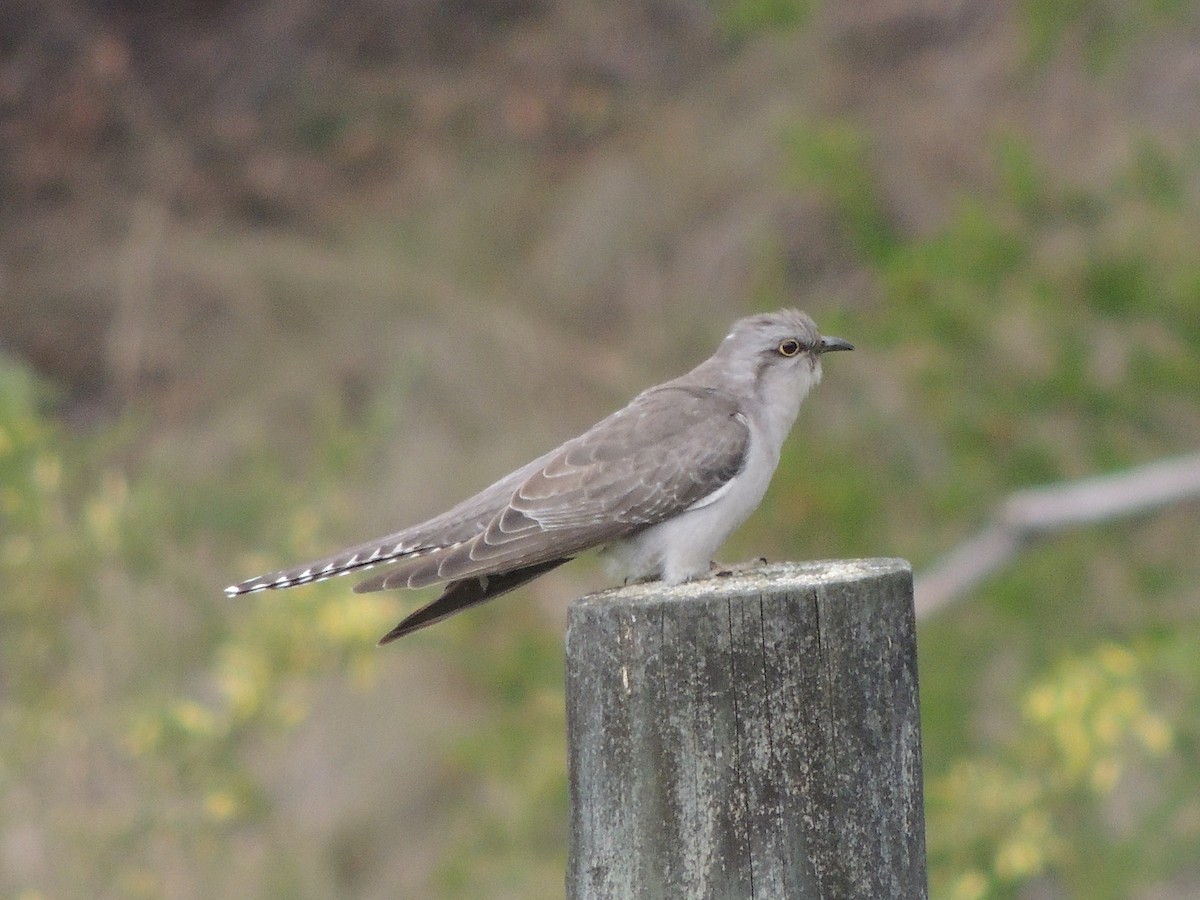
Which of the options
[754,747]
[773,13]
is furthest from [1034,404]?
[754,747]

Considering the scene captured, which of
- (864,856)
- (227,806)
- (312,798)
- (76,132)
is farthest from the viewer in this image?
(76,132)

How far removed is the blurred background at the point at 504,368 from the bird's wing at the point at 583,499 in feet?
5.23

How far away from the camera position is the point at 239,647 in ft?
18.2

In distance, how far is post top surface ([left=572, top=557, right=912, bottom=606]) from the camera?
2395 mm

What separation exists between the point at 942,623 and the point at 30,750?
182 inches

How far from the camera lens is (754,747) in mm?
2303

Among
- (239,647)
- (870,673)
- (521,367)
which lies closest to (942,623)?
(521,367)

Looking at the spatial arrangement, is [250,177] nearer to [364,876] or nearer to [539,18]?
[539,18]

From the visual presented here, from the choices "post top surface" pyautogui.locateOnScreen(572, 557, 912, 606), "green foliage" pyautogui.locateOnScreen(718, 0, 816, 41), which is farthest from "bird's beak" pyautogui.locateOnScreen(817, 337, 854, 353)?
"green foliage" pyautogui.locateOnScreen(718, 0, 816, 41)

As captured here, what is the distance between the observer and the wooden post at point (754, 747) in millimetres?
2303

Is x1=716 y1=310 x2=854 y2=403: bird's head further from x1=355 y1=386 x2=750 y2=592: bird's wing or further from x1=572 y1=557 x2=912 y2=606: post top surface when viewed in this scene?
x1=572 y1=557 x2=912 y2=606: post top surface

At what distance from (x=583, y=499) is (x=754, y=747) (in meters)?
1.51

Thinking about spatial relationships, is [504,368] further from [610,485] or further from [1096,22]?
[610,485]

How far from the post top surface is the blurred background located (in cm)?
250
